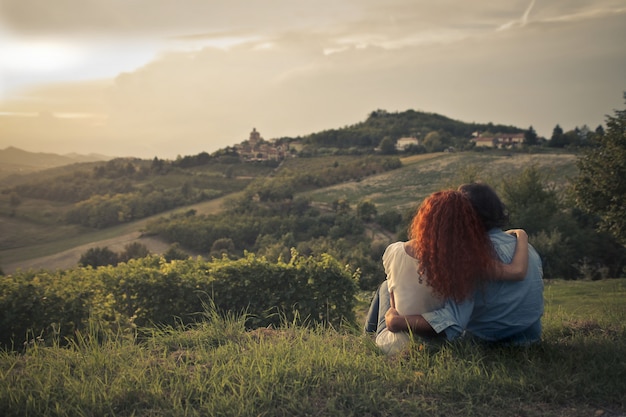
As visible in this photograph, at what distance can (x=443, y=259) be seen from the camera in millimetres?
3275

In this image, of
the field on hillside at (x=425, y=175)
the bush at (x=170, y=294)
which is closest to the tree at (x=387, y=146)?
the field on hillside at (x=425, y=175)

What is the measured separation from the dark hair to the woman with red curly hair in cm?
8

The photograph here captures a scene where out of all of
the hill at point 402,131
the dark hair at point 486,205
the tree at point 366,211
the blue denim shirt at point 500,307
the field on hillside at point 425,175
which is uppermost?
the hill at point 402,131

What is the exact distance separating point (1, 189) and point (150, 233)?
16092 mm

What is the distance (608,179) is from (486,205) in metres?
16.1

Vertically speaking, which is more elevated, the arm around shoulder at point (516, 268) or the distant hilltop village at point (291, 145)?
the distant hilltop village at point (291, 145)

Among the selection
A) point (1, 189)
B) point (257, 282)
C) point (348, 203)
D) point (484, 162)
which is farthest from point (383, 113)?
point (257, 282)

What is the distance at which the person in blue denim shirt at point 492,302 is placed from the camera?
3406 mm

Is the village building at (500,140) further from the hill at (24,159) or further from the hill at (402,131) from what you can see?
the hill at (24,159)

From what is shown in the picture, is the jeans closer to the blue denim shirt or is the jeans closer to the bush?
the blue denim shirt

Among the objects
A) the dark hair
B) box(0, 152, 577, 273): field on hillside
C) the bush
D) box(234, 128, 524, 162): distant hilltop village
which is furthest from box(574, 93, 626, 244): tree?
box(234, 128, 524, 162): distant hilltop village

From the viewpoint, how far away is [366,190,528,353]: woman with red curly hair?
3.28m

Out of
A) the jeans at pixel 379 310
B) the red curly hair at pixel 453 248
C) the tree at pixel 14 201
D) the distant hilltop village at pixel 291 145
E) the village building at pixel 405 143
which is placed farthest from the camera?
the village building at pixel 405 143

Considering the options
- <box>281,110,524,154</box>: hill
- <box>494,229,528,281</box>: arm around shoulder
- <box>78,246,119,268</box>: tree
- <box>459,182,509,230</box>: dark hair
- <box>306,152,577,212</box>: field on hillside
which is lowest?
<box>78,246,119,268</box>: tree
